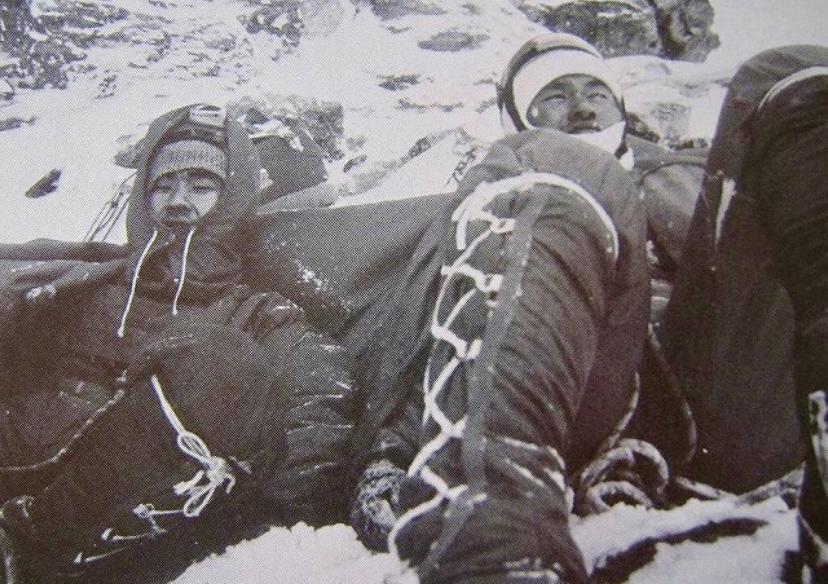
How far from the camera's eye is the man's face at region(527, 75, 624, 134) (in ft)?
3.10

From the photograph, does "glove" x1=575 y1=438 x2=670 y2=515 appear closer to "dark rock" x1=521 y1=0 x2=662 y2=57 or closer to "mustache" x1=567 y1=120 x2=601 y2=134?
"mustache" x1=567 y1=120 x2=601 y2=134

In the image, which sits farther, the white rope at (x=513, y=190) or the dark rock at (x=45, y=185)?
the dark rock at (x=45, y=185)


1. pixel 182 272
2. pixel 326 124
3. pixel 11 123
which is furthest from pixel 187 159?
pixel 326 124

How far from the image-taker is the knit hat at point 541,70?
1029 millimetres

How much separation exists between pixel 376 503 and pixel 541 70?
77 cm

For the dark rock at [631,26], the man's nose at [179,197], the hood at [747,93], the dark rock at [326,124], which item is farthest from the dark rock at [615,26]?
the hood at [747,93]

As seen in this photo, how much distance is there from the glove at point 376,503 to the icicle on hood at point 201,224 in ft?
1.73

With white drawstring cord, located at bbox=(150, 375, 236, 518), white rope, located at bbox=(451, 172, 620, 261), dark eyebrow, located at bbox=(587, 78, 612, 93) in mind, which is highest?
white rope, located at bbox=(451, 172, 620, 261)

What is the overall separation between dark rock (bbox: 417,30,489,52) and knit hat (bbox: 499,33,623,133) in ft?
2.27

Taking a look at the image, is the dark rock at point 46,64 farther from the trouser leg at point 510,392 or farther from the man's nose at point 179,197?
the trouser leg at point 510,392

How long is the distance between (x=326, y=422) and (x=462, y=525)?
1.63ft

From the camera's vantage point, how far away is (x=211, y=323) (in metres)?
0.94

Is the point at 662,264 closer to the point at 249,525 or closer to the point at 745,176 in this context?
the point at 745,176

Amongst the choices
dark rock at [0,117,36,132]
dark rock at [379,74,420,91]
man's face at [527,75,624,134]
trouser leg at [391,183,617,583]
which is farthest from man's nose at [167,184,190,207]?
trouser leg at [391,183,617,583]
